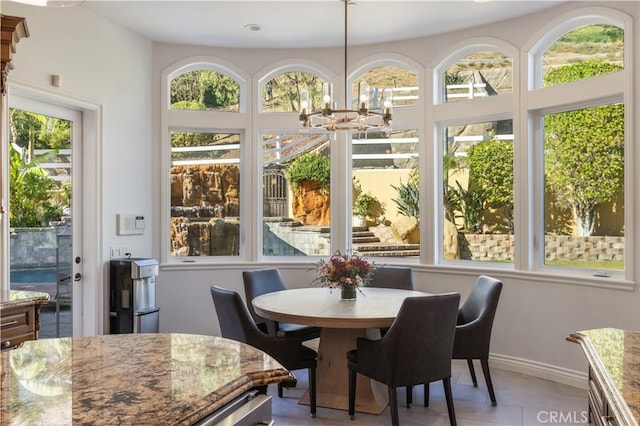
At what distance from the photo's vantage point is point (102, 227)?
4.52 metres

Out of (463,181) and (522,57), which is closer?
(522,57)

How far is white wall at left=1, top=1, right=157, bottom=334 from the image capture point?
3883mm

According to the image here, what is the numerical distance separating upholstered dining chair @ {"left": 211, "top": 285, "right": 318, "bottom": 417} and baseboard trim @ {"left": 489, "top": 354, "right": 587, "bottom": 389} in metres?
2.00

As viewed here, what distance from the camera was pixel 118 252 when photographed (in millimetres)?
4727

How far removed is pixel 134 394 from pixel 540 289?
3.85m

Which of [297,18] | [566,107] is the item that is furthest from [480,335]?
[297,18]

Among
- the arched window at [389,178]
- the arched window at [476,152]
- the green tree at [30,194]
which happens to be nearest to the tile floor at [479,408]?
the arched window at [476,152]

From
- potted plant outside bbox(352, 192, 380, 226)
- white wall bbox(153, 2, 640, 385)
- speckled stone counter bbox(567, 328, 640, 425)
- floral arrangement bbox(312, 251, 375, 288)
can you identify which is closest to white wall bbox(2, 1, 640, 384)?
white wall bbox(153, 2, 640, 385)

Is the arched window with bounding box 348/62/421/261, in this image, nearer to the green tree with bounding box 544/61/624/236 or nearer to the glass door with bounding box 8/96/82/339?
the green tree with bounding box 544/61/624/236

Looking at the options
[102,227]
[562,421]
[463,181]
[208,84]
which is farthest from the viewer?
[208,84]

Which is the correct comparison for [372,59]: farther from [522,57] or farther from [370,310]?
[370,310]

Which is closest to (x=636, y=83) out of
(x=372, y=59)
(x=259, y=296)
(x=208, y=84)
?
(x=372, y=59)

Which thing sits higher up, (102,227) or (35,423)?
(102,227)

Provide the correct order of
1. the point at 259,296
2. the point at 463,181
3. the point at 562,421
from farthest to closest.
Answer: the point at 463,181 < the point at 259,296 < the point at 562,421
